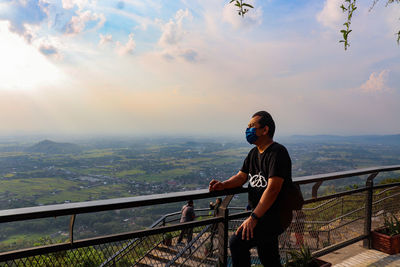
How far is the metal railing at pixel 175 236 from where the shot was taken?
1.65m

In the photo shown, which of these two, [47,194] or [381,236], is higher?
[381,236]

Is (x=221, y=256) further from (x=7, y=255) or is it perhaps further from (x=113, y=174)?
(x=113, y=174)

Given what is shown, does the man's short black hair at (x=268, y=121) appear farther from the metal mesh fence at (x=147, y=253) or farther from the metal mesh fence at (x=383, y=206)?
the metal mesh fence at (x=383, y=206)

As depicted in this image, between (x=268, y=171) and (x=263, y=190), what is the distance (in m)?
0.16

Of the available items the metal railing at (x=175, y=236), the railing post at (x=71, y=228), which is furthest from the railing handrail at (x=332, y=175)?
the railing post at (x=71, y=228)

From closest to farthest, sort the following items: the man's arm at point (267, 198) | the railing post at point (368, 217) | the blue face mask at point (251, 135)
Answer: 1. the man's arm at point (267, 198)
2. the blue face mask at point (251, 135)
3. the railing post at point (368, 217)

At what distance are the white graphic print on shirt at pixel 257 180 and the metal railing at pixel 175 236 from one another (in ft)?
0.34

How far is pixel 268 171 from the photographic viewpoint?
2096 millimetres

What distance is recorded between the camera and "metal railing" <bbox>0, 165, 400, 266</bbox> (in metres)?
1.65

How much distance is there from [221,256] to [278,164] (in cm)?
92

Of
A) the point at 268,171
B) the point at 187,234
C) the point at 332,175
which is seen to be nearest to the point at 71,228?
the point at 187,234

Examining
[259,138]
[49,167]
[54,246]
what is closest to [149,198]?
[54,246]

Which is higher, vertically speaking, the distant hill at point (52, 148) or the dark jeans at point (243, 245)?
the dark jeans at point (243, 245)

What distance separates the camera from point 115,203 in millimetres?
1774
